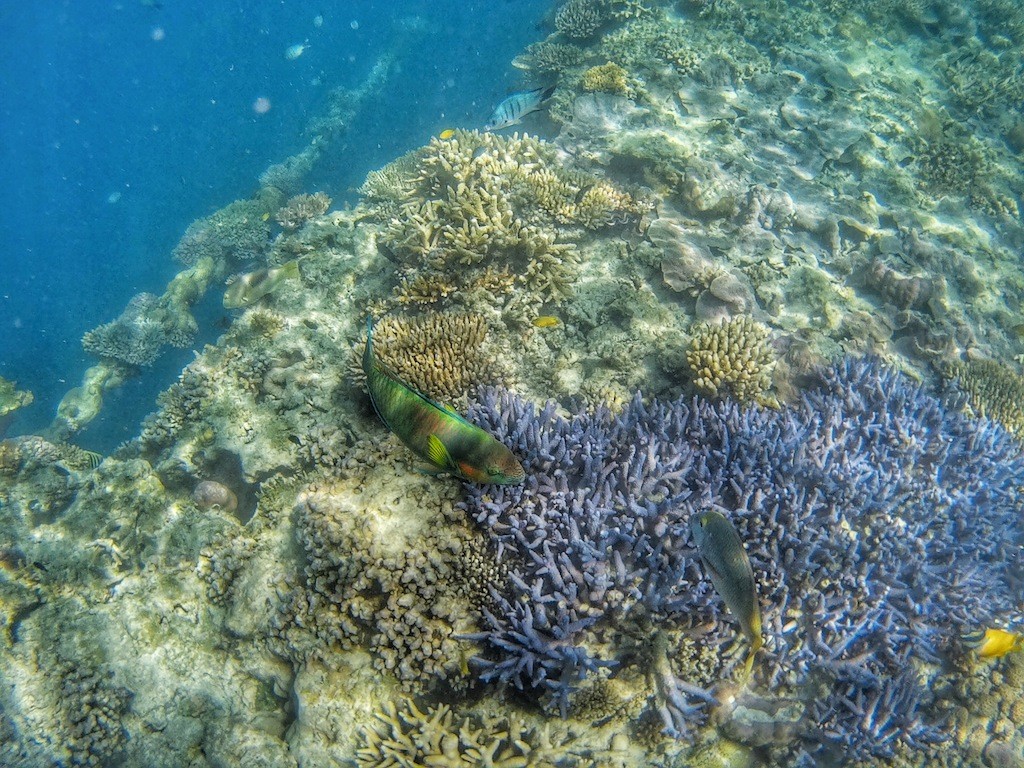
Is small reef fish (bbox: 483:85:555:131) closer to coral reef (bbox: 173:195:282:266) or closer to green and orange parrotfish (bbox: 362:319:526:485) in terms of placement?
green and orange parrotfish (bbox: 362:319:526:485)

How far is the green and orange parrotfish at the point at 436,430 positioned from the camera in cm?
224

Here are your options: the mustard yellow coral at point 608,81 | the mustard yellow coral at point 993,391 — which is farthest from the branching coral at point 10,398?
the mustard yellow coral at point 993,391

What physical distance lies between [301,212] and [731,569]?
12.3 metres

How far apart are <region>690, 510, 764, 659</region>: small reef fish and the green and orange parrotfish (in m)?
0.91

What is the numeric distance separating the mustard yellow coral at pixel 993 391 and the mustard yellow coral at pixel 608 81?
21.7ft

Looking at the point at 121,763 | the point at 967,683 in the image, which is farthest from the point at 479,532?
the point at 967,683

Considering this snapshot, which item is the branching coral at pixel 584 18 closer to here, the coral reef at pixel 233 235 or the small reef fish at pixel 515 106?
A: the small reef fish at pixel 515 106

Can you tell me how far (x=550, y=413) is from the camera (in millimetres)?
3990

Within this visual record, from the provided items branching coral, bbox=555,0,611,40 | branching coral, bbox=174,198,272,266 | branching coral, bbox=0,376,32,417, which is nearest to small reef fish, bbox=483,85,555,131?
branching coral, bbox=555,0,611,40

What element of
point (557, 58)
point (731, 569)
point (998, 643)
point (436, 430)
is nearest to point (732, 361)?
point (998, 643)

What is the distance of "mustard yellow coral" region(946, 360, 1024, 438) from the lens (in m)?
5.79

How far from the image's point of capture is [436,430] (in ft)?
7.34

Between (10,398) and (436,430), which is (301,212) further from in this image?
(436,430)

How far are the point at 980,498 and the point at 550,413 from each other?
157 inches
